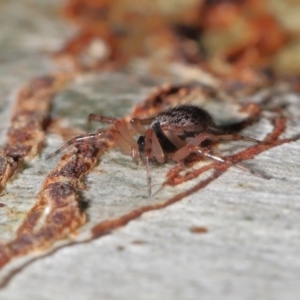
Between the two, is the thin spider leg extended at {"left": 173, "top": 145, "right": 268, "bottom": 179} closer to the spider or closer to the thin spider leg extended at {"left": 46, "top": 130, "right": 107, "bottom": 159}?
the spider

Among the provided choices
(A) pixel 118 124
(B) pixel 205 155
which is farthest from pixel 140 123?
(B) pixel 205 155

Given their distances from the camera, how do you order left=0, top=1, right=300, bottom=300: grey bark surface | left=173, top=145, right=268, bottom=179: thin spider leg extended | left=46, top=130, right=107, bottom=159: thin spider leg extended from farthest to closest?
left=46, top=130, right=107, bottom=159: thin spider leg extended, left=173, top=145, right=268, bottom=179: thin spider leg extended, left=0, top=1, right=300, bottom=300: grey bark surface

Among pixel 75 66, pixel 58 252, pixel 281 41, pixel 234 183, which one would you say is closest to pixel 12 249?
pixel 58 252

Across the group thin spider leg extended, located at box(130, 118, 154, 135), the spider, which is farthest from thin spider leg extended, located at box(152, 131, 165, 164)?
thin spider leg extended, located at box(130, 118, 154, 135)

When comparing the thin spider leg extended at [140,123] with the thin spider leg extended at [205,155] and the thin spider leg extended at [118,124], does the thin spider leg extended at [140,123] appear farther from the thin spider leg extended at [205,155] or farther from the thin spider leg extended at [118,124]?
the thin spider leg extended at [205,155]

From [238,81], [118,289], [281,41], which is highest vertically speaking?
[281,41]

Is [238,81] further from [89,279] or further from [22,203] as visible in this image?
[89,279]
